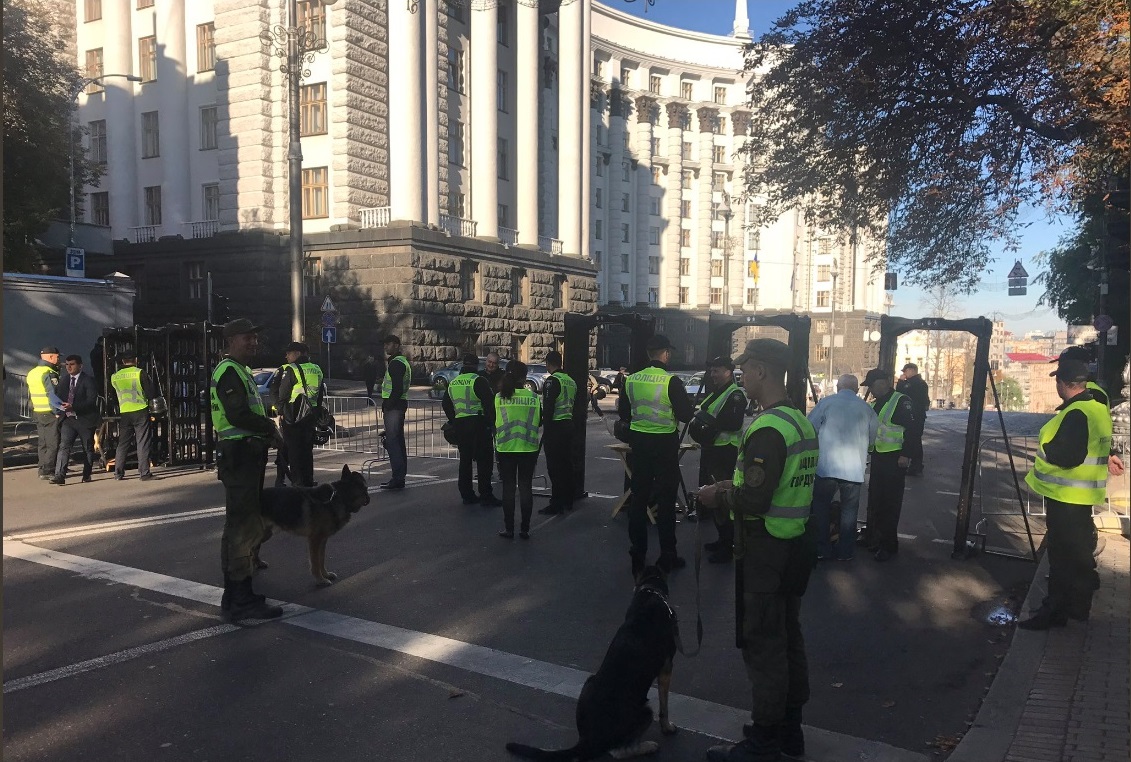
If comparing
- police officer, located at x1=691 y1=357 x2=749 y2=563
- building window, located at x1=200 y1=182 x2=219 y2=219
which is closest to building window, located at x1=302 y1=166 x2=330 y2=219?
building window, located at x1=200 y1=182 x2=219 y2=219

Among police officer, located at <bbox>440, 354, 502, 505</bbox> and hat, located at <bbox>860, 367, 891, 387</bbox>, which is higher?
hat, located at <bbox>860, 367, 891, 387</bbox>

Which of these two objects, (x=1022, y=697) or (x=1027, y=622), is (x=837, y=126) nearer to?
(x=1027, y=622)

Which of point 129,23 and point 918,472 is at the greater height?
point 129,23

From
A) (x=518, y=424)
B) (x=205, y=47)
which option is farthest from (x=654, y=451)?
(x=205, y=47)

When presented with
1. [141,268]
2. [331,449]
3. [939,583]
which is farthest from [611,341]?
[939,583]

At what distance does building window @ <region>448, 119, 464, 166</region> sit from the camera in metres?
34.9

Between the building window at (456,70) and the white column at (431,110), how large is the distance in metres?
1.87

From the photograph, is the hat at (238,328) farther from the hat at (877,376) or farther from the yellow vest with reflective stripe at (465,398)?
the hat at (877,376)

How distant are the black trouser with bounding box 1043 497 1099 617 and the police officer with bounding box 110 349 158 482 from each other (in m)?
11.6

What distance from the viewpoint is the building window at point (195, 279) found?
33.8 m

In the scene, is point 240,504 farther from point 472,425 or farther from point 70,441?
point 70,441

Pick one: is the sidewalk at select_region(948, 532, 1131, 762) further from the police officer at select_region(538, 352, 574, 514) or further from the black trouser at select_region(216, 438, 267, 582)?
the police officer at select_region(538, 352, 574, 514)

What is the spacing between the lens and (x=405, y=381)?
1153 cm

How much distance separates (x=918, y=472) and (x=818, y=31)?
26.2 feet
